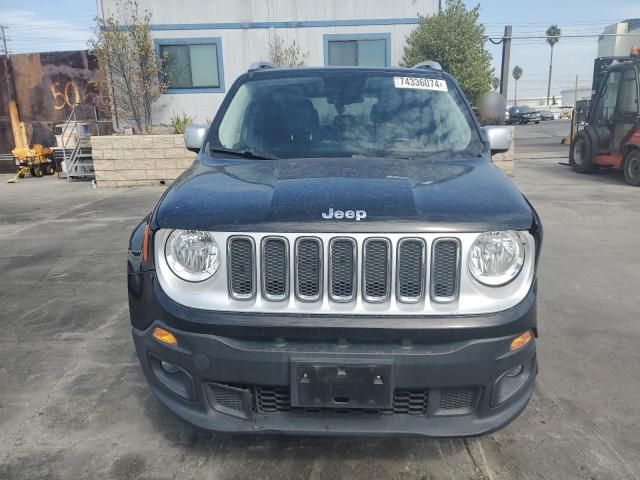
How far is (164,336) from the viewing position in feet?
7.29

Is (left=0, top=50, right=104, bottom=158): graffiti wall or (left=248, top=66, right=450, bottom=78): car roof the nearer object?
(left=248, top=66, right=450, bottom=78): car roof

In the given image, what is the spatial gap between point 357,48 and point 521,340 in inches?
575

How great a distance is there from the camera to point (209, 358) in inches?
83.8

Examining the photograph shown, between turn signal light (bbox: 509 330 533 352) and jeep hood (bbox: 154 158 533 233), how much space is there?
0.45m

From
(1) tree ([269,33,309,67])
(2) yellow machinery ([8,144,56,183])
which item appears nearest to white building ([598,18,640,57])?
(1) tree ([269,33,309,67])

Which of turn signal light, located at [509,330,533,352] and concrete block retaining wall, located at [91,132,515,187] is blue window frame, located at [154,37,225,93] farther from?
turn signal light, located at [509,330,533,352]

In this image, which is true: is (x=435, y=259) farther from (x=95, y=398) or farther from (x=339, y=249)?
(x=95, y=398)

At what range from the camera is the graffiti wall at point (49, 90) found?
15.6 metres

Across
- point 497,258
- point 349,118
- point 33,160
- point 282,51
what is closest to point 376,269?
point 497,258

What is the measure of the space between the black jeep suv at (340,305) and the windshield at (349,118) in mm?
747

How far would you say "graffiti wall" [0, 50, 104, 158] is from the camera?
15647mm

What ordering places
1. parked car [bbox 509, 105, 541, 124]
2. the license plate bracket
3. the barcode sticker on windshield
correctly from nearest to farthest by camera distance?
the license plate bracket < the barcode sticker on windshield < parked car [bbox 509, 105, 541, 124]

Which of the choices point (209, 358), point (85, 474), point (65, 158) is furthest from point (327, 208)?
point (65, 158)

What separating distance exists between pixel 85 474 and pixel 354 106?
8.31 feet
